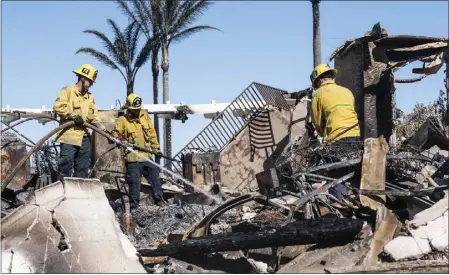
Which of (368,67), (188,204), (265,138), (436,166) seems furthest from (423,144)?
(265,138)

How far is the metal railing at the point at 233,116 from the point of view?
14094 millimetres

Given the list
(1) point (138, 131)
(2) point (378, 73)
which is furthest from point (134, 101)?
(2) point (378, 73)

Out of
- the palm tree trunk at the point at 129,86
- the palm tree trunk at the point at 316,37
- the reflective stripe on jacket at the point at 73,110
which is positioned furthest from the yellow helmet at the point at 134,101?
the palm tree trunk at the point at 129,86

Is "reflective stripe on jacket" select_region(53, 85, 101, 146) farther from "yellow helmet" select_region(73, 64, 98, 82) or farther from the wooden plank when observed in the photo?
the wooden plank

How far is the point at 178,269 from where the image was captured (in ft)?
18.5

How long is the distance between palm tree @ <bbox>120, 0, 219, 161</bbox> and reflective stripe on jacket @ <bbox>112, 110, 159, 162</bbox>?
43.5ft

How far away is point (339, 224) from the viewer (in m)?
5.52

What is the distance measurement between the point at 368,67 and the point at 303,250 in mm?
5953

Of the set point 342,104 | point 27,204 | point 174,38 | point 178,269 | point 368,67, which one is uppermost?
point 174,38

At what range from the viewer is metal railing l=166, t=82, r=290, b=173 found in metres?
14.1

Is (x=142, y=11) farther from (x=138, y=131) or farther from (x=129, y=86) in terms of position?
(x=138, y=131)

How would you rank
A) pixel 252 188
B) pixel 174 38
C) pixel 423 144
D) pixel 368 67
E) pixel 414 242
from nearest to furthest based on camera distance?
pixel 414 242, pixel 423 144, pixel 368 67, pixel 252 188, pixel 174 38

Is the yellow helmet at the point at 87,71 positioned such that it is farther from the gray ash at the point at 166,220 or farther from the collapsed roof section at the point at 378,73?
the collapsed roof section at the point at 378,73

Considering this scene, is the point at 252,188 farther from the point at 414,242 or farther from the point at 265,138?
the point at 414,242
